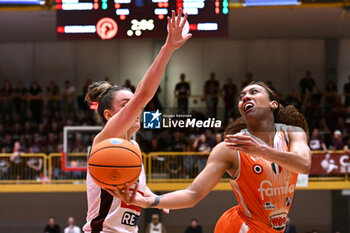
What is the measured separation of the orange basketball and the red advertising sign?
8.77 metres

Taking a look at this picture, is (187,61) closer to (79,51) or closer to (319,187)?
(79,51)

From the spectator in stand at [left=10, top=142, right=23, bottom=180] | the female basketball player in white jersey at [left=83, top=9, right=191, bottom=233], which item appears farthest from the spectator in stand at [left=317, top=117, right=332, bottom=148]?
the female basketball player in white jersey at [left=83, top=9, right=191, bottom=233]

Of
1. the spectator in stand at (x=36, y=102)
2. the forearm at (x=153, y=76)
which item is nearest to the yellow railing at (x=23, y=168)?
the spectator in stand at (x=36, y=102)

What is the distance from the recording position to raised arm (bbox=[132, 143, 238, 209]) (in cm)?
325

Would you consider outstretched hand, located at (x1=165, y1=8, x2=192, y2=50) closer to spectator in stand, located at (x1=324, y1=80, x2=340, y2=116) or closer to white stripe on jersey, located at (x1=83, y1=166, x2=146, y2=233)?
white stripe on jersey, located at (x1=83, y1=166, x2=146, y2=233)

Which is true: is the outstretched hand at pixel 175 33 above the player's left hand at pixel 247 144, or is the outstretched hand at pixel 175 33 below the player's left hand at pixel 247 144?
above

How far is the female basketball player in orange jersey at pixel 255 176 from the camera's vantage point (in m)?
3.30

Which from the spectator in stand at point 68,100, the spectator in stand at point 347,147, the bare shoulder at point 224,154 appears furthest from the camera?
the spectator in stand at point 68,100

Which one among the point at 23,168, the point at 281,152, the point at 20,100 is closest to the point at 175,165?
the point at 23,168

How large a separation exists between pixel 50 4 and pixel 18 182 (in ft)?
13.3

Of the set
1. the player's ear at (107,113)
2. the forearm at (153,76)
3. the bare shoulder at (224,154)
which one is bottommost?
the bare shoulder at (224,154)

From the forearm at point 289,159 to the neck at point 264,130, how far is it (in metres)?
0.35

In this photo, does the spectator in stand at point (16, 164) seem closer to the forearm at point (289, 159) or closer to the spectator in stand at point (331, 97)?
the spectator in stand at point (331, 97)

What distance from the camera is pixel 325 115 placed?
11.6 meters
